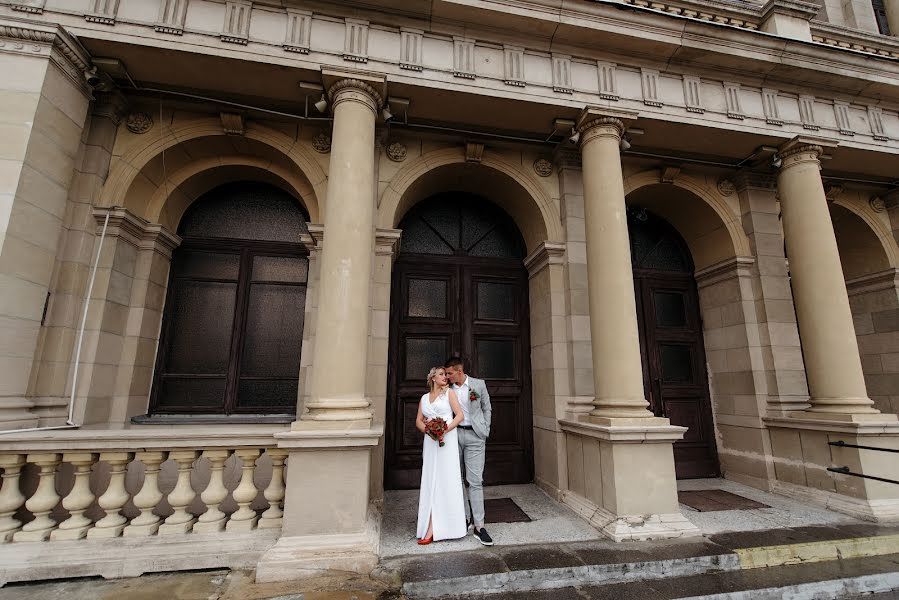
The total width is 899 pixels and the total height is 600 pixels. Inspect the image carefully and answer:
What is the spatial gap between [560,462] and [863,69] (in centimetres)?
774

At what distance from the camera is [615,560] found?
3.79 m

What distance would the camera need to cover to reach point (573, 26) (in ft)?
18.5

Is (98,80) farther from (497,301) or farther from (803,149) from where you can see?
(803,149)

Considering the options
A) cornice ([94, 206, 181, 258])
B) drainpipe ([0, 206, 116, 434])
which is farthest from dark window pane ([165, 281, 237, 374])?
drainpipe ([0, 206, 116, 434])

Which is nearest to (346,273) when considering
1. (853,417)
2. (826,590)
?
(826,590)

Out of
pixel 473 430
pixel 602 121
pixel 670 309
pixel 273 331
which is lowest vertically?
pixel 473 430

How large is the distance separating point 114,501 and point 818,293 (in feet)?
29.8

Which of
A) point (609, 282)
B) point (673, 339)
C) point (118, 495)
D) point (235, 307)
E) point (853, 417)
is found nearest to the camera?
point (118, 495)

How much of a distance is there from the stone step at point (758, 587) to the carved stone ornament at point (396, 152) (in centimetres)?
561

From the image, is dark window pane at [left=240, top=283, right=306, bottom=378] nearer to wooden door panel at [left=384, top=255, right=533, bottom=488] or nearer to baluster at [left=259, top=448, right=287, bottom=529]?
wooden door panel at [left=384, top=255, right=533, bottom=488]

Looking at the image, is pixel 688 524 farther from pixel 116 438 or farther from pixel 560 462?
pixel 116 438

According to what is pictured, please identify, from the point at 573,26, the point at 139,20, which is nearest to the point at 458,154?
the point at 573,26

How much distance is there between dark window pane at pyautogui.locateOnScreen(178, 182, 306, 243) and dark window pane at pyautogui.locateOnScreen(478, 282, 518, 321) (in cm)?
322

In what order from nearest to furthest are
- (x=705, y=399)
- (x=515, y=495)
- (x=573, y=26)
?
(x=573, y=26), (x=515, y=495), (x=705, y=399)
